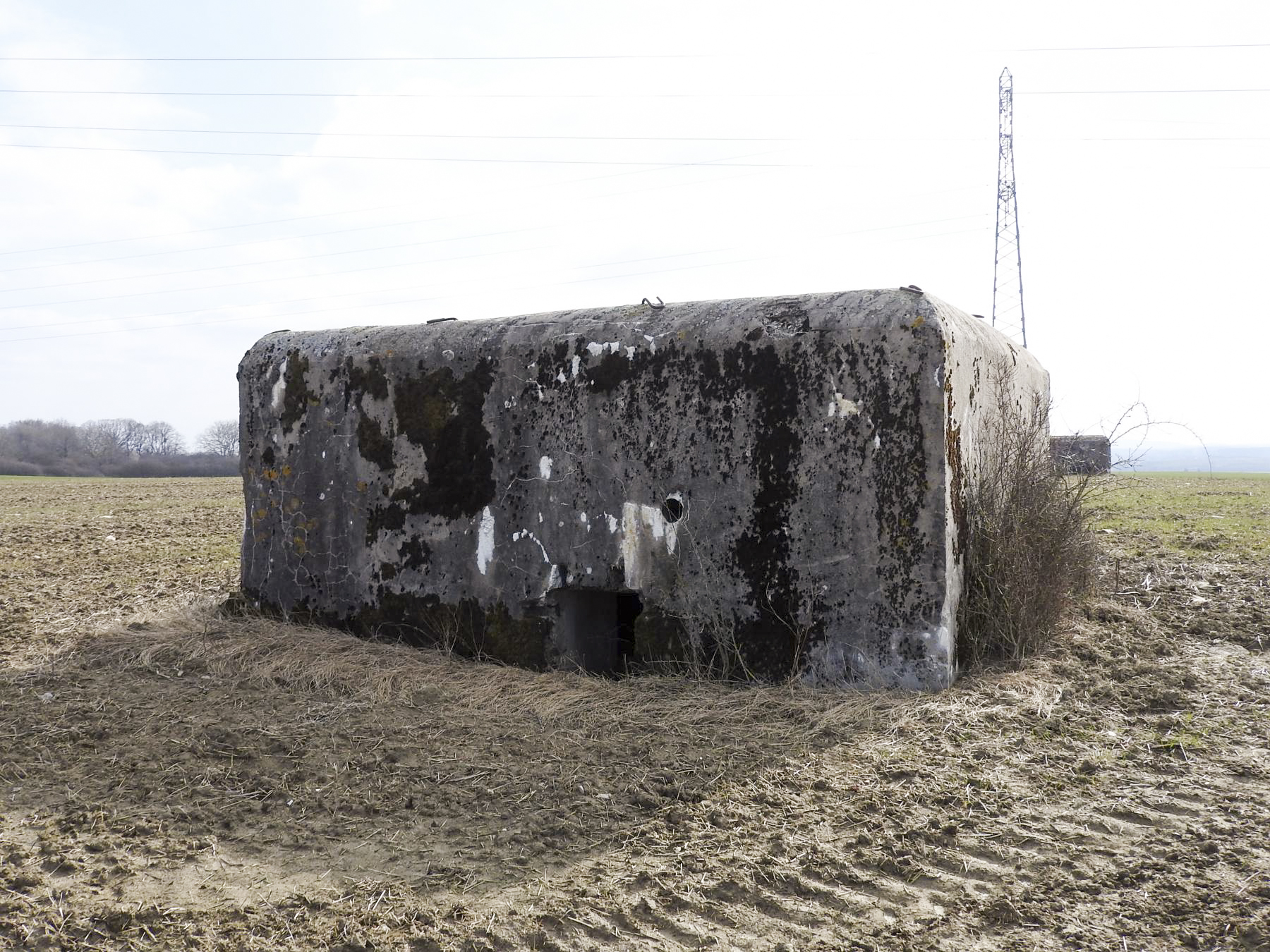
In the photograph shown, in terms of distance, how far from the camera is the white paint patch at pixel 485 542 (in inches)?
190

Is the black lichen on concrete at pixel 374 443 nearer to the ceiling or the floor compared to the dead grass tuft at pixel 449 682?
nearer to the ceiling

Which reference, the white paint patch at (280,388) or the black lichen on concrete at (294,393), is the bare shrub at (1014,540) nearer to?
the black lichen on concrete at (294,393)

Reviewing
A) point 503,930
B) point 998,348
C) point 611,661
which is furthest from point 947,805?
point 998,348

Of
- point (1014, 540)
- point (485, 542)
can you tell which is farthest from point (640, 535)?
point (1014, 540)

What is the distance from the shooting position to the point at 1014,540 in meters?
4.51

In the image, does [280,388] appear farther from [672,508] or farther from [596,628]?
[672,508]

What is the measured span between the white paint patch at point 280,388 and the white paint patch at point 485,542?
4.84 feet

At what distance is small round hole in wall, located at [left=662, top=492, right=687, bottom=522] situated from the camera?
4.42 metres

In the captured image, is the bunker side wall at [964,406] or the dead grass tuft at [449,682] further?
the bunker side wall at [964,406]

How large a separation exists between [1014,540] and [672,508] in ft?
5.16

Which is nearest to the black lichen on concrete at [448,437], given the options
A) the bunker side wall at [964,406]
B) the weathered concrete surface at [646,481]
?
the weathered concrete surface at [646,481]

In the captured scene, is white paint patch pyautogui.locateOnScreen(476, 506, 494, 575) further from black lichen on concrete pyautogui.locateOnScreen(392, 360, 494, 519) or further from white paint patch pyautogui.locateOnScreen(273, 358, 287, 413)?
white paint patch pyautogui.locateOnScreen(273, 358, 287, 413)

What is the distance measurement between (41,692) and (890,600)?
3.80 m

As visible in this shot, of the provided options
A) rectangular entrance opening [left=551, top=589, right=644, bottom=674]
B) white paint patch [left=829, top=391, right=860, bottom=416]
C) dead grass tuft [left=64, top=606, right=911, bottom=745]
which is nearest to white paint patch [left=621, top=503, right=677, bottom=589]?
rectangular entrance opening [left=551, top=589, right=644, bottom=674]
